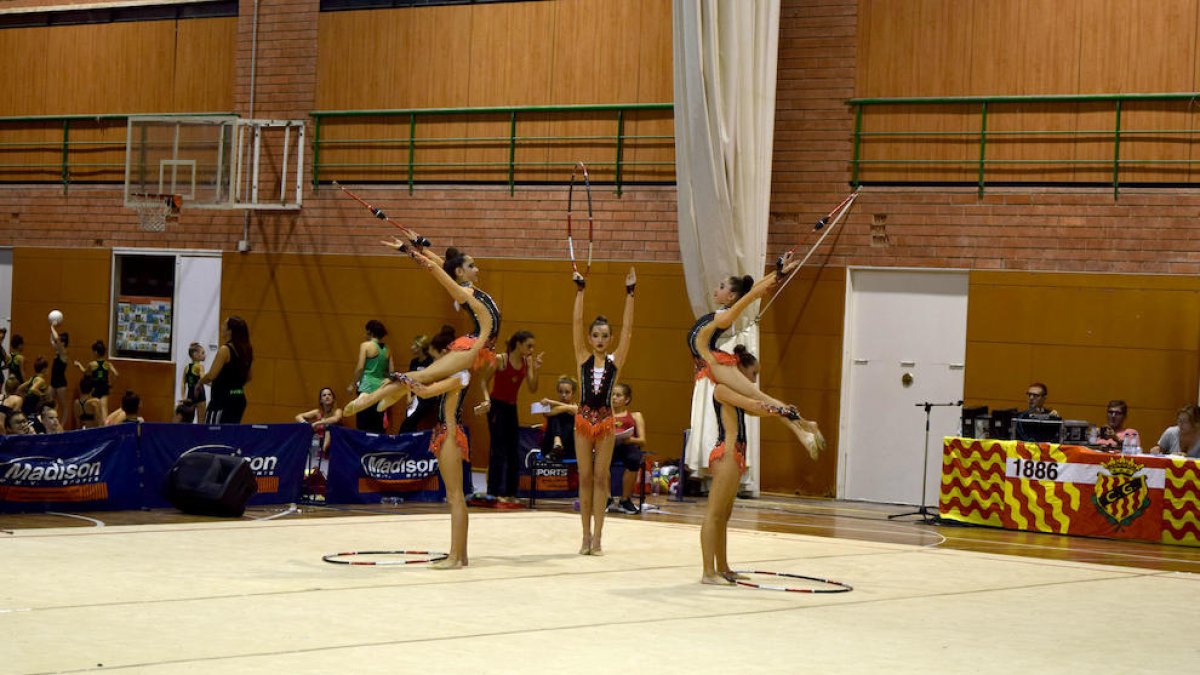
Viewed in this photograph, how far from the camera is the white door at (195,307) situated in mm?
20859

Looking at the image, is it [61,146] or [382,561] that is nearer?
[382,561]

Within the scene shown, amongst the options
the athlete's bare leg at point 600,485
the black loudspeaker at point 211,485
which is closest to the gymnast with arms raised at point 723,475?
the athlete's bare leg at point 600,485

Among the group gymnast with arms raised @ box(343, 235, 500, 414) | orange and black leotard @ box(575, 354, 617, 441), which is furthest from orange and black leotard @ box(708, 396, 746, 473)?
orange and black leotard @ box(575, 354, 617, 441)

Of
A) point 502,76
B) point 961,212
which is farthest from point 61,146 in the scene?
point 961,212

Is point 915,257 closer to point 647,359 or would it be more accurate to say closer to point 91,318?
point 647,359

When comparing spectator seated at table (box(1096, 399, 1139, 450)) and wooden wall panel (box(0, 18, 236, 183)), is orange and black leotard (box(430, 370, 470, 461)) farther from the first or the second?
wooden wall panel (box(0, 18, 236, 183))

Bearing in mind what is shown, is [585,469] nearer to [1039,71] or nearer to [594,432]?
[594,432]

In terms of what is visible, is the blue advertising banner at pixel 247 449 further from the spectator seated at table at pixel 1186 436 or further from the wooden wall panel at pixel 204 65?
the wooden wall panel at pixel 204 65

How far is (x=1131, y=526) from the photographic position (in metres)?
13.9

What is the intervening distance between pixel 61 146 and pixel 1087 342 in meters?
14.8

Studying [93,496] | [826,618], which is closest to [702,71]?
[93,496]

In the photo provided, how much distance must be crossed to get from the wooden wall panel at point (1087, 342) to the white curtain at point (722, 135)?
2601 millimetres

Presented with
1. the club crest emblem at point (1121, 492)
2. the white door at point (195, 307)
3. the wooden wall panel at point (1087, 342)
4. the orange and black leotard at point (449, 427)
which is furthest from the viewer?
the white door at point (195, 307)

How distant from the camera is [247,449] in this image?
531 inches
